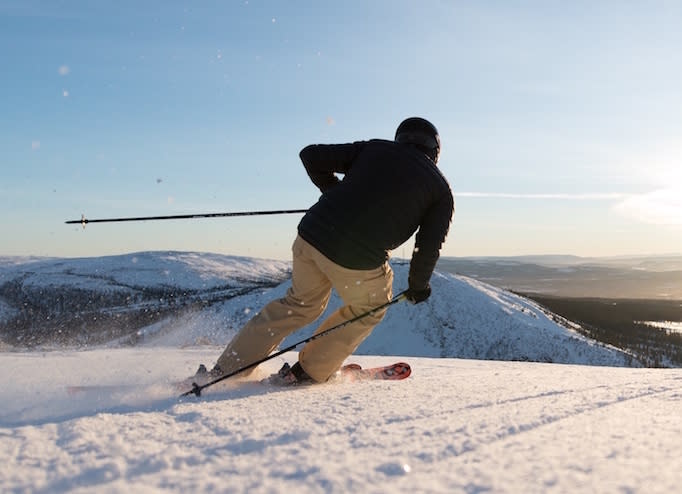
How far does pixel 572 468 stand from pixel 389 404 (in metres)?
1.39

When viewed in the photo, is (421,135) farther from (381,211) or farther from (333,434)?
(333,434)

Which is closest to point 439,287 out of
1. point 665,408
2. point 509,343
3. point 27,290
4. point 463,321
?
point 463,321

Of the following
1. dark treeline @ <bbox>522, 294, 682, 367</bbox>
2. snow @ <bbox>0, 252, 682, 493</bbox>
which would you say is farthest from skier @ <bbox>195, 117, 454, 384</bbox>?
dark treeline @ <bbox>522, 294, 682, 367</bbox>

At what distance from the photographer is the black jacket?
4070mm

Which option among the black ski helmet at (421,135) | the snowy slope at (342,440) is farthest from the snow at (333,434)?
the black ski helmet at (421,135)

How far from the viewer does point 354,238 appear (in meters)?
4.10

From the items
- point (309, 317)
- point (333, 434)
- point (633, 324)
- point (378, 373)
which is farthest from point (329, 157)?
point (633, 324)

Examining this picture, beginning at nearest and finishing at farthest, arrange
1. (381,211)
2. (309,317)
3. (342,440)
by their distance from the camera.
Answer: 1. (342,440)
2. (381,211)
3. (309,317)

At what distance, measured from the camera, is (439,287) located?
109 feet

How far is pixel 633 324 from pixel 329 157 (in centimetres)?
4760

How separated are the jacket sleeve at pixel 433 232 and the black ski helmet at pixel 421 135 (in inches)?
14.4

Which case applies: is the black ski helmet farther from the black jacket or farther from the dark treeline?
the dark treeline

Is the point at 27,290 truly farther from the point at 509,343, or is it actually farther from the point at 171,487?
the point at 171,487

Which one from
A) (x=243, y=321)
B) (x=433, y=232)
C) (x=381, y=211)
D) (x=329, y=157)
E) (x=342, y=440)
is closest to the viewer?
(x=342, y=440)
